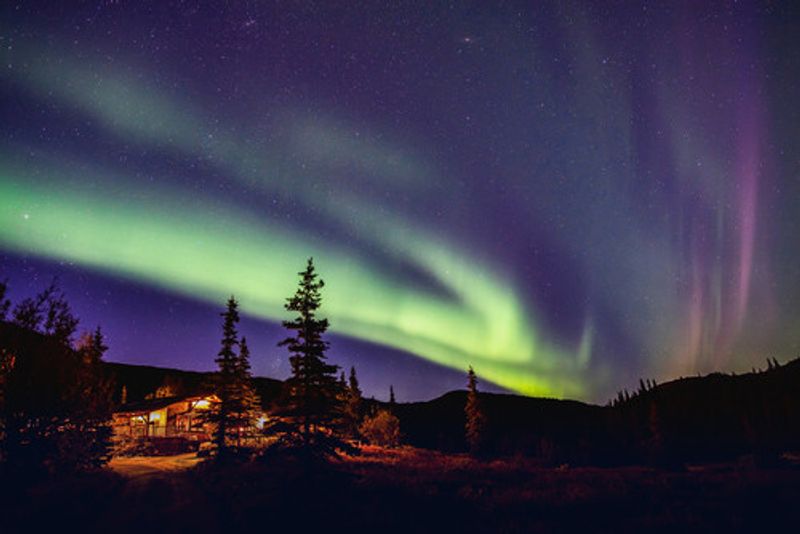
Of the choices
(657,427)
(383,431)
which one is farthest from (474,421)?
(657,427)

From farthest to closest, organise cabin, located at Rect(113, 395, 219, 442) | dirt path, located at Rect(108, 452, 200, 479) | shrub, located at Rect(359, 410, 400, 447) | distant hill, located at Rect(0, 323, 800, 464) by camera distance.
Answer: shrub, located at Rect(359, 410, 400, 447)
distant hill, located at Rect(0, 323, 800, 464)
cabin, located at Rect(113, 395, 219, 442)
dirt path, located at Rect(108, 452, 200, 479)

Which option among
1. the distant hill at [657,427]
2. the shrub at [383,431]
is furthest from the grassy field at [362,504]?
the shrub at [383,431]

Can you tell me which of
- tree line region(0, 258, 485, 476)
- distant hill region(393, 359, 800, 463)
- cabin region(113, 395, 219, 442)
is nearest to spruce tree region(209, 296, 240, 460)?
tree line region(0, 258, 485, 476)

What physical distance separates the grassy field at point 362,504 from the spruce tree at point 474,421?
3188cm

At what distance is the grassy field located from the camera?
60.2ft

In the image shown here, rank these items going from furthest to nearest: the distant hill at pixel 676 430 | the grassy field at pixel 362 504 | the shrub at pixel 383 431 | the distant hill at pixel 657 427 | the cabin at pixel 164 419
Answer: the shrub at pixel 383 431 < the distant hill at pixel 676 430 < the distant hill at pixel 657 427 < the cabin at pixel 164 419 < the grassy field at pixel 362 504

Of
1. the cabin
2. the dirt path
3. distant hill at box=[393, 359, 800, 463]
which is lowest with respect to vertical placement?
distant hill at box=[393, 359, 800, 463]

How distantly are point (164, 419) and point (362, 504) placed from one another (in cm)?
3739

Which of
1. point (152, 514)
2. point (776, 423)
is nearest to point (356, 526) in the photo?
point (152, 514)

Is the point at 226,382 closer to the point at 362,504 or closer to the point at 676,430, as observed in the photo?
the point at 362,504

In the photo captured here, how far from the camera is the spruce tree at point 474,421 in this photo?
62.2 meters

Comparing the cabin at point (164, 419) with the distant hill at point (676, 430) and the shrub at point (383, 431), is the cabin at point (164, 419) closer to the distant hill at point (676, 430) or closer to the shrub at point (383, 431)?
the shrub at point (383, 431)

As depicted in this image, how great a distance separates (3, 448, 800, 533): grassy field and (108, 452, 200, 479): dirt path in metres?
0.22

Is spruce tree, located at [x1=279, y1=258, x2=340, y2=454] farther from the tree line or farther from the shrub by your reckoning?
the shrub
